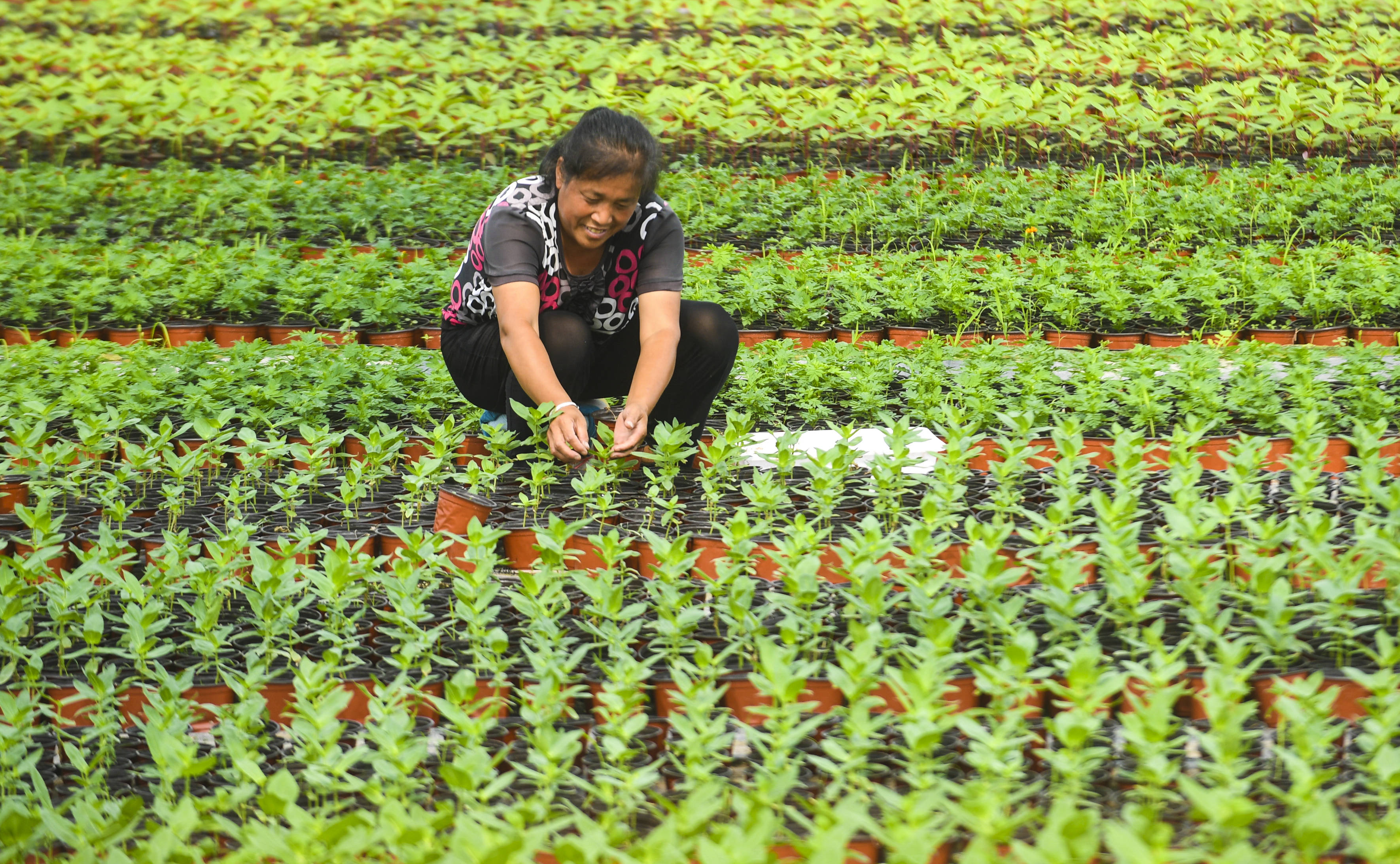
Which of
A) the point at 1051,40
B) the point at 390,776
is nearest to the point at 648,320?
the point at 390,776

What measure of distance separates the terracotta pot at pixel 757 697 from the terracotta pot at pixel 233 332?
3.48 metres

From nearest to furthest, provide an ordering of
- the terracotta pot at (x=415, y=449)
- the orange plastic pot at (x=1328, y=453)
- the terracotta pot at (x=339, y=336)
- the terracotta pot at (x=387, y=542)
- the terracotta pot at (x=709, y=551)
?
1. the terracotta pot at (x=709, y=551)
2. the terracotta pot at (x=387, y=542)
3. the orange plastic pot at (x=1328, y=453)
4. the terracotta pot at (x=415, y=449)
5. the terracotta pot at (x=339, y=336)

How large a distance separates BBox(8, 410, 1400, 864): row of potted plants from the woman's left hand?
4.2 inches

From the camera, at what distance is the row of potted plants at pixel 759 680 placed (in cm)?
175

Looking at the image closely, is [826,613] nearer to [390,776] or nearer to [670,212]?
[390,776]

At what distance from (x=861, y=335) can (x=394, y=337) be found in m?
1.95

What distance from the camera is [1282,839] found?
1.69m

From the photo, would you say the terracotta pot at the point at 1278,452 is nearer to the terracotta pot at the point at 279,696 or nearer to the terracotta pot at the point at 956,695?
the terracotta pot at the point at 956,695

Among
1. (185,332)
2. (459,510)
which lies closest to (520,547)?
(459,510)

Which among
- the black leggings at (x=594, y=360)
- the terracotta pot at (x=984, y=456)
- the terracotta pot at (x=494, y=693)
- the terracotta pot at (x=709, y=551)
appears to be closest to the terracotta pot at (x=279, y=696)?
the terracotta pot at (x=494, y=693)

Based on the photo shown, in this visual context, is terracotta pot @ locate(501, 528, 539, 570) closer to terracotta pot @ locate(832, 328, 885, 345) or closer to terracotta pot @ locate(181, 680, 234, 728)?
terracotta pot @ locate(181, 680, 234, 728)

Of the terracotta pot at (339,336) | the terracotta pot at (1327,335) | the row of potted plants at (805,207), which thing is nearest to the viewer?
the terracotta pot at (339,336)

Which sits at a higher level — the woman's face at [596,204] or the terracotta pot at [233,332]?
the woman's face at [596,204]

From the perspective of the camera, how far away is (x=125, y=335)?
5.06 metres
